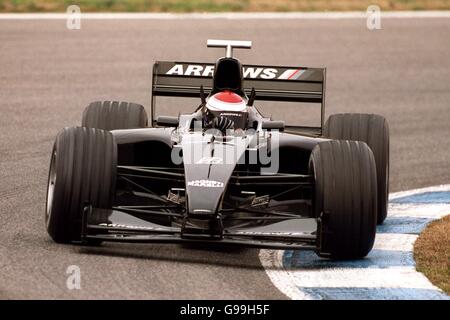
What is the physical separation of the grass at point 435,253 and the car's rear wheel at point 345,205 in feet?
1.52

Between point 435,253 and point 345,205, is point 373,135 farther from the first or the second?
point 345,205

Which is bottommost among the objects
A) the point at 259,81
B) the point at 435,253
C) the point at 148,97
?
the point at 148,97

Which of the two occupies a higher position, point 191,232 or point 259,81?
point 259,81

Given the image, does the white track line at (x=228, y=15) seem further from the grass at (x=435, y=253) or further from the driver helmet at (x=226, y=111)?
the grass at (x=435, y=253)

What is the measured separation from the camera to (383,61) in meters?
24.2

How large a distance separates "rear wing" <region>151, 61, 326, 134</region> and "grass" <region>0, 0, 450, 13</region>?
15650 mm

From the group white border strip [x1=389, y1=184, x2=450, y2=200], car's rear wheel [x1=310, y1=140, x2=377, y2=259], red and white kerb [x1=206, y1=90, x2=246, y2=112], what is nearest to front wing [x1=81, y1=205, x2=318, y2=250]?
car's rear wheel [x1=310, y1=140, x2=377, y2=259]

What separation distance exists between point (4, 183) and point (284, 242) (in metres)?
4.09

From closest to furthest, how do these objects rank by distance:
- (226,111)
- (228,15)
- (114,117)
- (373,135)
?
(226,111) < (373,135) < (114,117) < (228,15)

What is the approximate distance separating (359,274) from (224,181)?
116cm

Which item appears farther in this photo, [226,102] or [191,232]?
[226,102]

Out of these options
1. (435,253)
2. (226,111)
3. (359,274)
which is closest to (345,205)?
(359,274)

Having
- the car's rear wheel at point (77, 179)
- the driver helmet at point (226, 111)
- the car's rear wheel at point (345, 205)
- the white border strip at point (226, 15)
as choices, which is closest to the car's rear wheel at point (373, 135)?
the driver helmet at point (226, 111)

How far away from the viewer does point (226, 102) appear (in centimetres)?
1152
